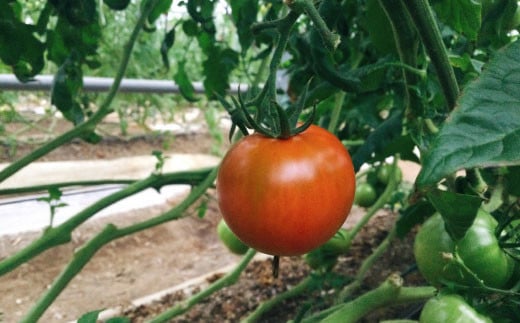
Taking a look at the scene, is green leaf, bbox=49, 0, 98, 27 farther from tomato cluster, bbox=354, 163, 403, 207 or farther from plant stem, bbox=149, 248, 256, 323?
tomato cluster, bbox=354, 163, 403, 207

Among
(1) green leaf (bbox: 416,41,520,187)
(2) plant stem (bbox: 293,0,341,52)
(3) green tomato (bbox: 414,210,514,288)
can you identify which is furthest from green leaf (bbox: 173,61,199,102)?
(1) green leaf (bbox: 416,41,520,187)

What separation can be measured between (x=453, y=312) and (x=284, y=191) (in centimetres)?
26

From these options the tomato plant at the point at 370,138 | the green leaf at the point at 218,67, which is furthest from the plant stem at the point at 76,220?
the green leaf at the point at 218,67

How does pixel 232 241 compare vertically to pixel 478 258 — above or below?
below

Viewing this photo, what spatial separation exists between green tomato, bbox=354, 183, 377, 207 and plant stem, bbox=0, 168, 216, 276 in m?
0.53

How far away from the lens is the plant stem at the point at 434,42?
44 cm

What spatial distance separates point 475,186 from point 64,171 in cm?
232

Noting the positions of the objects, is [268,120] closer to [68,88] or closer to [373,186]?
[68,88]

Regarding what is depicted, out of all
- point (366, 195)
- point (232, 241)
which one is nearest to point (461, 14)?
point (232, 241)

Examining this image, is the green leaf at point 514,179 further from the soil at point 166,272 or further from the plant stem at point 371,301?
the soil at point 166,272

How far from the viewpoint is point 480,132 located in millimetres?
284

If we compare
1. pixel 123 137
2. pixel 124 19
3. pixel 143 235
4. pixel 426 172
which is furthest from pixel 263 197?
pixel 123 137

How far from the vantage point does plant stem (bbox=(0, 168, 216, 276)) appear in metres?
0.87

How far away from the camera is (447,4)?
544 millimetres
